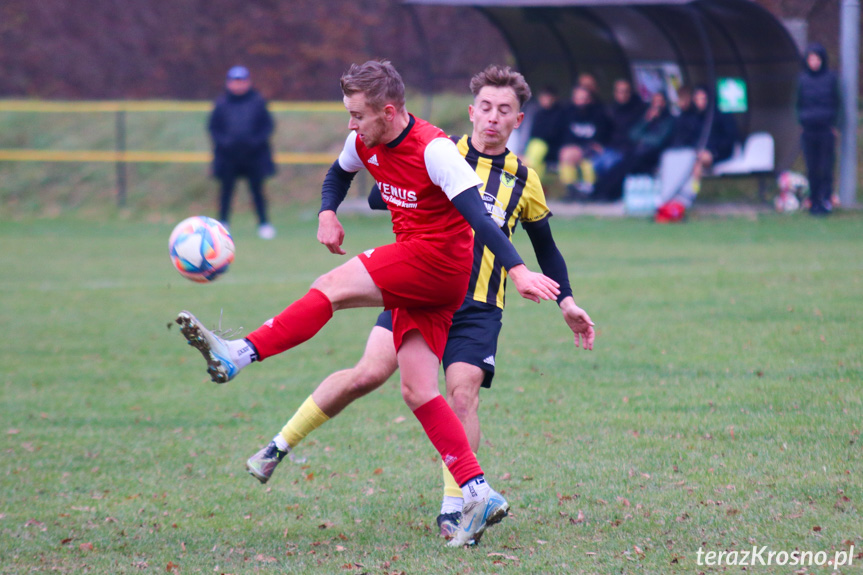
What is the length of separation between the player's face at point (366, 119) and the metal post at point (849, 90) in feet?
44.2

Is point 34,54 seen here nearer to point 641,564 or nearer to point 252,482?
point 252,482

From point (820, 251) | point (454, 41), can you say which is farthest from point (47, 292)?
point (454, 41)

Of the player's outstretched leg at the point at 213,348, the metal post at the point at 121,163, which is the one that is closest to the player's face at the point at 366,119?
the player's outstretched leg at the point at 213,348

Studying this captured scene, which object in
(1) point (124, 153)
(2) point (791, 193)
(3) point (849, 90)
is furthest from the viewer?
(1) point (124, 153)

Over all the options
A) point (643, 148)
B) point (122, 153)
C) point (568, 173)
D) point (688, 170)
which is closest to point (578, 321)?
point (688, 170)

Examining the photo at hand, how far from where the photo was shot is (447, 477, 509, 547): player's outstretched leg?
12.7 ft

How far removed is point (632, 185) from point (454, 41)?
9845 millimetres

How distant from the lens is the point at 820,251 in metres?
11.8

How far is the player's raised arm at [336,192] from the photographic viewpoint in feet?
14.5

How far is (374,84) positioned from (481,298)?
1.05 meters

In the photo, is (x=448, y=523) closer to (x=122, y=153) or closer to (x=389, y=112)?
(x=389, y=112)

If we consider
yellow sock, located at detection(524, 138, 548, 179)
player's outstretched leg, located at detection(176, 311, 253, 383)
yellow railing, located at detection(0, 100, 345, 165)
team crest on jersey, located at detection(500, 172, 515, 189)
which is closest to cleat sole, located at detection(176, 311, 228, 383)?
player's outstretched leg, located at detection(176, 311, 253, 383)

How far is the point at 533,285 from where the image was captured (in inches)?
142

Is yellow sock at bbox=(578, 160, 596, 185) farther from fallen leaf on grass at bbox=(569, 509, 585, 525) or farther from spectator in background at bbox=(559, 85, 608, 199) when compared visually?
fallen leaf on grass at bbox=(569, 509, 585, 525)
